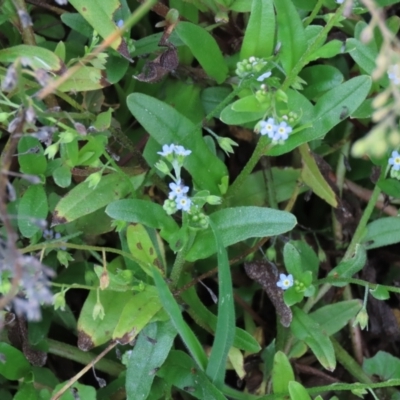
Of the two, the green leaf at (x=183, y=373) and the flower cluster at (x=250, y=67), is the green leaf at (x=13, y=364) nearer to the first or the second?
the green leaf at (x=183, y=373)

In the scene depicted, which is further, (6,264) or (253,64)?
(253,64)

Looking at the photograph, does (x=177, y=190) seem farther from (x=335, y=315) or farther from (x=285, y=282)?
(x=335, y=315)

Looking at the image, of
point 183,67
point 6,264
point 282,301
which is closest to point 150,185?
point 183,67

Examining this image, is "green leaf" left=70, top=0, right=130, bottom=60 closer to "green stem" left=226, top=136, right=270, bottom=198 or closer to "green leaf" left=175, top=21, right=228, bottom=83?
"green leaf" left=175, top=21, right=228, bottom=83

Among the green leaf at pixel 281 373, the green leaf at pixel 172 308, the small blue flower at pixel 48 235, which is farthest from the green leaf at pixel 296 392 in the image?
the small blue flower at pixel 48 235

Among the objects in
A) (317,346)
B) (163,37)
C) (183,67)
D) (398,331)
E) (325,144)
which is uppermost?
(163,37)

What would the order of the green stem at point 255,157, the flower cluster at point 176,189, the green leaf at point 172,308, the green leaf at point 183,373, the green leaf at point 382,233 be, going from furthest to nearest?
the green leaf at point 382,233, the green leaf at point 183,373, the green stem at point 255,157, the flower cluster at point 176,189, the green leaf at point 172,308

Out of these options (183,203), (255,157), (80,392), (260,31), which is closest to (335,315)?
(255,157)

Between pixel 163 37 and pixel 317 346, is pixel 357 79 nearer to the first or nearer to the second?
pixel 163 37
